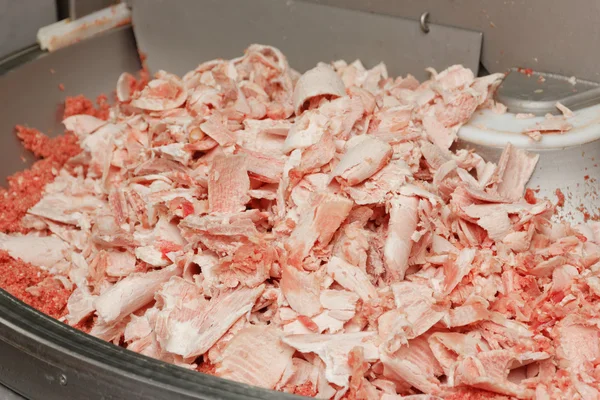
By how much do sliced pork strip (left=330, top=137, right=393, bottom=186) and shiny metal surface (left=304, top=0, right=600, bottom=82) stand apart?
1.22 ft

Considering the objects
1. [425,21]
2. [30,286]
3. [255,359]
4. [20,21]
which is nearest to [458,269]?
[255,359]

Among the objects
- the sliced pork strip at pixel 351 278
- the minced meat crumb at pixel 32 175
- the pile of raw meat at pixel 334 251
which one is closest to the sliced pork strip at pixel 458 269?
the pile of raw meat at pixel 334 251

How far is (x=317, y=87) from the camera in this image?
4.21 feet

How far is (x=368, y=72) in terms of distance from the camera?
1.44 m

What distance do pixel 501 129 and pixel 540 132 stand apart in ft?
0.21

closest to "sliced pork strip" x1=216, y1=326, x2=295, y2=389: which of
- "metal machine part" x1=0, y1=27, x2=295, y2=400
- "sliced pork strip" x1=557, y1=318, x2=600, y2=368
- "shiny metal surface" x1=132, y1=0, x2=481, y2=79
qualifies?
"metal machine part" x1=0, y1=27, x2=295, y2=400

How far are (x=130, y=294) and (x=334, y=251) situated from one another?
0.30 m

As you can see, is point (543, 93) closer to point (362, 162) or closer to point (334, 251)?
point (362, 162)

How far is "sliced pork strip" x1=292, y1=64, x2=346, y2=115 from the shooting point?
1275 mm

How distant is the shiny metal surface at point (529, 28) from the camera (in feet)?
3.96

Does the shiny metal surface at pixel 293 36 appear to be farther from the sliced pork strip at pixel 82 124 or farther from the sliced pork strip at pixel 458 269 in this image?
the sliced pork strip at pixel 458 269

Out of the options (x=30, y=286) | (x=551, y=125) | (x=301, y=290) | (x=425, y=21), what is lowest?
(x=30, y=286)

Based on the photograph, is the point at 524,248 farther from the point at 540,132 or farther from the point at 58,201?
the point at 58,201

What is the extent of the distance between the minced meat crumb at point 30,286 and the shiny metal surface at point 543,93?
0.82 m
